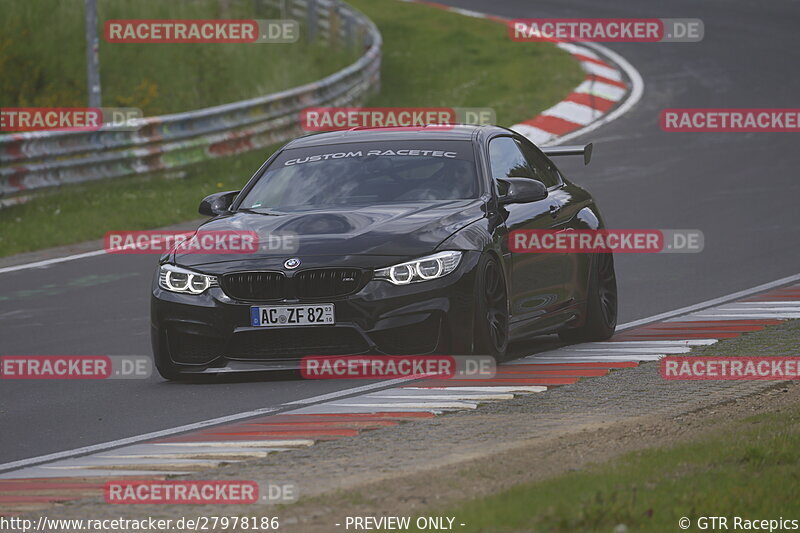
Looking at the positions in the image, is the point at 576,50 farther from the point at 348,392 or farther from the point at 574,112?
the point at 348,392

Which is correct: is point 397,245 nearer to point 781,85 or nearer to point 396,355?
point 396,355

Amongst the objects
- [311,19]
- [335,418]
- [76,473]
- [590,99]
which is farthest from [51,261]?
[311,19]

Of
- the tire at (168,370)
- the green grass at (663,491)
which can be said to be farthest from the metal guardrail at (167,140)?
the green grass at (663,491)

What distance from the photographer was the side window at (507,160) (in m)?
11.2

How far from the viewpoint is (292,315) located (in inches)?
383

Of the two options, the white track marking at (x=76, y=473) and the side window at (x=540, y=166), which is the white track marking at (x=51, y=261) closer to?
the side window at (x=540, y=166)

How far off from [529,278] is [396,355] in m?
1.37

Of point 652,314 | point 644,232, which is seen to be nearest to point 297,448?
point 652,314

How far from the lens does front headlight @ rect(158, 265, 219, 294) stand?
389 inches

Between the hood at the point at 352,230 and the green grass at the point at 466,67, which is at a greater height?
the hood at the point at 352,230

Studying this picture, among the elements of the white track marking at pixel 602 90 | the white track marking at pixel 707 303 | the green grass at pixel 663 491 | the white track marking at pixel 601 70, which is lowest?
the white track marking at pixel 601 70

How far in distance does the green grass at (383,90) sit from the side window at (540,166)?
7.08 metres

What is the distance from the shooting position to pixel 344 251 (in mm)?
9758

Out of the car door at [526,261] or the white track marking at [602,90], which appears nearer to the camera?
the car door at [526,261]
